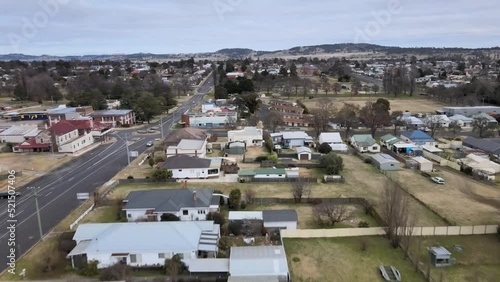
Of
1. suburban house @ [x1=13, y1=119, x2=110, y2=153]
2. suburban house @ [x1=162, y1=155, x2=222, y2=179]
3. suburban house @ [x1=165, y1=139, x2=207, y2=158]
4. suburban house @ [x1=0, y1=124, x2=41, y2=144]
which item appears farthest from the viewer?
suburban house @ [x1=0, y1=124, x2=41, y2=144]

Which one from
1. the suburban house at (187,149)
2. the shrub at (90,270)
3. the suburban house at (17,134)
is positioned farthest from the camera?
the suburban house at (17,134)

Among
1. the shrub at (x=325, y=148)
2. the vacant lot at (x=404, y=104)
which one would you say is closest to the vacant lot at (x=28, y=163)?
the shrub at (x=325, y=148)

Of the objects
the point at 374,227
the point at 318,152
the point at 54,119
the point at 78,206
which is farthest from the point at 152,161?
the point at 54,119

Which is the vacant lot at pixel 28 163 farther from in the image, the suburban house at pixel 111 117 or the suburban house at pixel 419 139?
the suburban house at pixel 419 139

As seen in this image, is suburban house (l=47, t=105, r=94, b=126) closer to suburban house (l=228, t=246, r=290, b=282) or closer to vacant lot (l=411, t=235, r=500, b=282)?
suburban house (l=228, t=246, r=290, b=282)

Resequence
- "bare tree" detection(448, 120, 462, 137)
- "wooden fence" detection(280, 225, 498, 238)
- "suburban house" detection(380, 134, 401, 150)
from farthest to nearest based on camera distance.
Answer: "bare tree" detection(448, 120, 462, 137)
"suburban house" detection(380, 134, 401, 150)
"wooden fence" detection(280, 225, 498, 238)

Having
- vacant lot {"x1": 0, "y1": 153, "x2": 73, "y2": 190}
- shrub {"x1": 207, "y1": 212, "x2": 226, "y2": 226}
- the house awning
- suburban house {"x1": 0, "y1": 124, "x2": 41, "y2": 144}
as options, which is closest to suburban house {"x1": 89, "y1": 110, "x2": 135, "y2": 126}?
suburban house {"x1": 0, "y1": 124, "x2": 41, "y2": 144}

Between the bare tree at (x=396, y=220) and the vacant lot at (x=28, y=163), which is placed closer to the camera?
the bare tree at (x=396, y=220)

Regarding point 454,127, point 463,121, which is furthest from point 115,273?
point 463,121

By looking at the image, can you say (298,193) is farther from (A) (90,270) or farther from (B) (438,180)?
(A) (90,270)
